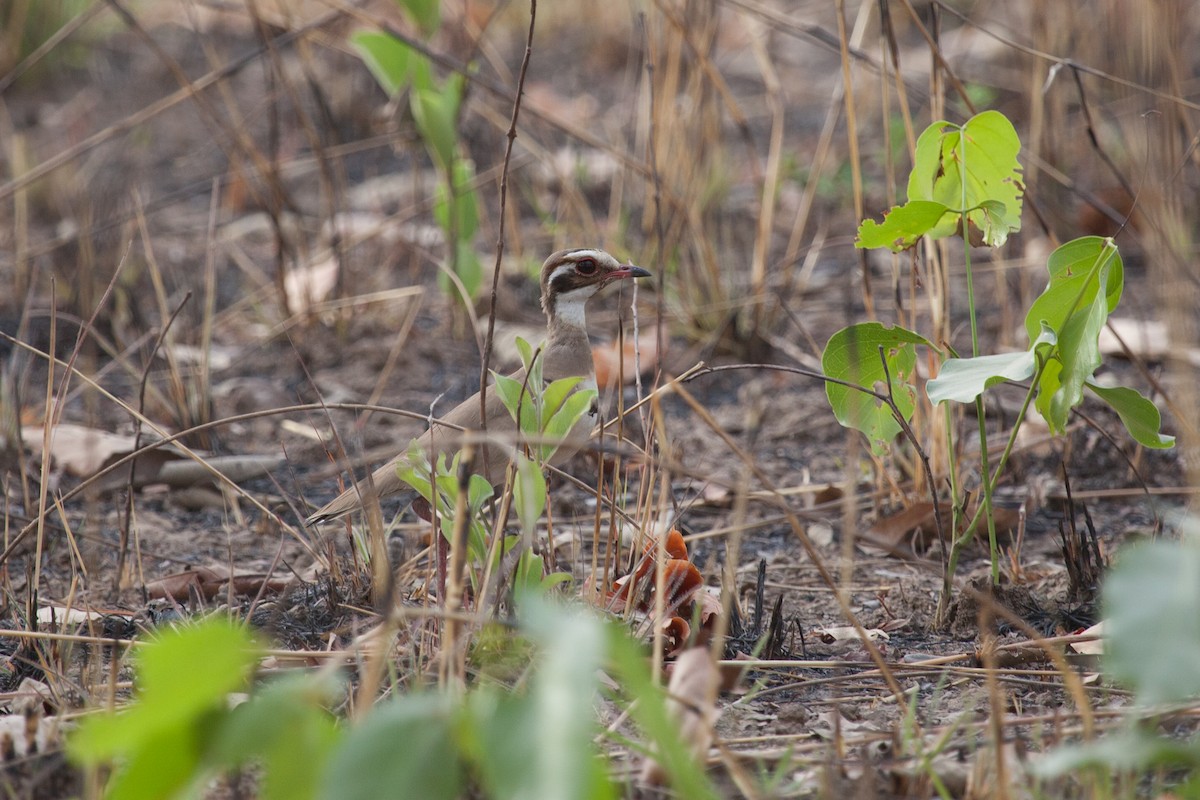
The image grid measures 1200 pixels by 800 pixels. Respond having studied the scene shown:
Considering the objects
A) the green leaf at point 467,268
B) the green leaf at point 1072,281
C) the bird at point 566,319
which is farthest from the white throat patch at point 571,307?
the green leaf at point 1072,281

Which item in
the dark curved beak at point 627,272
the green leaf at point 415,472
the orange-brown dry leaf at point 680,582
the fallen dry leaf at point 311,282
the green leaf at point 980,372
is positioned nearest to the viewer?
the green leaf at point 980,372

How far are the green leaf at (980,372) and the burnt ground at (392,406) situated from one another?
0.20 meters

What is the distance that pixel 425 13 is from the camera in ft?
15.2

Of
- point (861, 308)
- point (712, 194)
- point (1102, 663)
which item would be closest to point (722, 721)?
point (1102, 663)

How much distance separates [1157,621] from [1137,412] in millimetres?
1086

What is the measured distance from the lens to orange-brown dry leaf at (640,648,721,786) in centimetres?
185

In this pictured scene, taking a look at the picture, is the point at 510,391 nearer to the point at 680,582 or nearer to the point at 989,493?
the point at 680,582

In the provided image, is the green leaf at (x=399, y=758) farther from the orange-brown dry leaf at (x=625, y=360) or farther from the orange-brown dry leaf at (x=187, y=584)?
the orange-brown dry leaf at (x=625, y=360)

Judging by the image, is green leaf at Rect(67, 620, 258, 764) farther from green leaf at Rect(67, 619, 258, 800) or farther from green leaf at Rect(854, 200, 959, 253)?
green leaf at Rect(854, 200, 959, 253)

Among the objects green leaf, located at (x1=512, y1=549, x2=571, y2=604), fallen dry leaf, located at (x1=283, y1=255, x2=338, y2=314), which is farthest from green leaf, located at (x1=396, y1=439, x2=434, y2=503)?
fallen dry leaf, located at (x1=283, y1=255, x2=338, y2=314)

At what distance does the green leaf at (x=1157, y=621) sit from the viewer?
156cm

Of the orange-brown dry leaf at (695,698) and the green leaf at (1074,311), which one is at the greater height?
the green leaf at (1074,311)

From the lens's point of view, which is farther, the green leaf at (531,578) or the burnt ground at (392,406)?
the burnt ground at (392,406)

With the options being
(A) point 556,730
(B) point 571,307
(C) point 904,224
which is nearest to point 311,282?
(B) point 571,307
